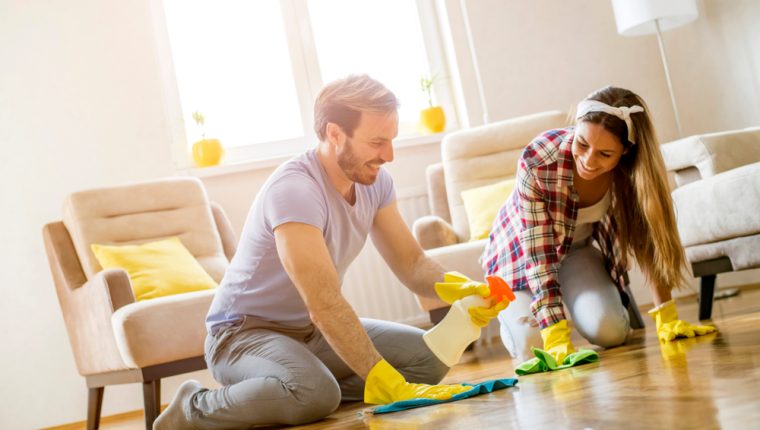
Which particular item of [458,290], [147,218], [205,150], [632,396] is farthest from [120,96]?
[632,396]

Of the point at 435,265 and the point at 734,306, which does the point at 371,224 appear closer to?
the point at 435,265

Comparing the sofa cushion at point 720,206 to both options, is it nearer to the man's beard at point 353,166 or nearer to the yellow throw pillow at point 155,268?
the man's beard at point 353,166

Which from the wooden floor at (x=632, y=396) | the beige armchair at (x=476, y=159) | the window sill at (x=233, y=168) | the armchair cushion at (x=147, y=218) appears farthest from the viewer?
the window sill at (x=233, y=168)

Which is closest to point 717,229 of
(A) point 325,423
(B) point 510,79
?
(A) point 325,423

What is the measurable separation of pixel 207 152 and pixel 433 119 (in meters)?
1.14

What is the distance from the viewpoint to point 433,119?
4.33 metres

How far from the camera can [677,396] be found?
4.30 feet

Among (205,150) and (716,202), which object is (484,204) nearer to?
(716,202)

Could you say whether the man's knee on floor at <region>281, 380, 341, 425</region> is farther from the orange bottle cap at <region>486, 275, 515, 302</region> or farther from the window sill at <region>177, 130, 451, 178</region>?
the window sill at <region>177, 130, 451, 178</region>

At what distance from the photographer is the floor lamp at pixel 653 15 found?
A: 390 cm

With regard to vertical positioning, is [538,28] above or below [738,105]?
above

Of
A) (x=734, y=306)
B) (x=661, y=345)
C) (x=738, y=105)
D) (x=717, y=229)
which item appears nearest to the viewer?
(x=661, y=345)

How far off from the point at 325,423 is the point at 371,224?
53 cm

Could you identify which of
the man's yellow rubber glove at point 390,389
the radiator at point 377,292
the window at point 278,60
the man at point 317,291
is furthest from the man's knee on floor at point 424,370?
the window at point 278,60
